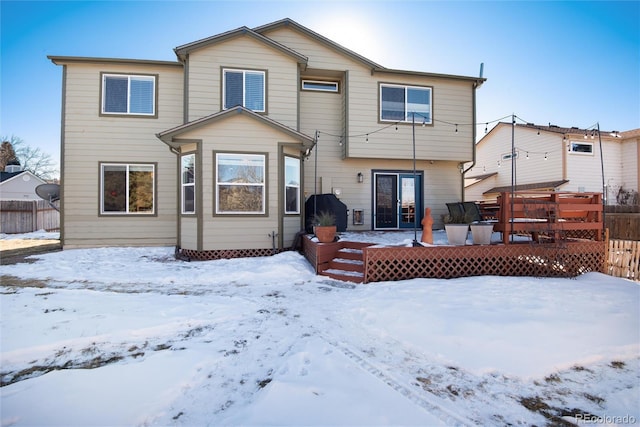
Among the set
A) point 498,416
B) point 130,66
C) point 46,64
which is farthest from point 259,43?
point 498,416

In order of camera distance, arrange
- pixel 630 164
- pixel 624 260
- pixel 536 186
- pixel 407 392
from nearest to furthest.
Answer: pixel 407 392, pixel 624 260, pixel 630 164, pixel 536 186

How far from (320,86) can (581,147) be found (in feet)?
47.3

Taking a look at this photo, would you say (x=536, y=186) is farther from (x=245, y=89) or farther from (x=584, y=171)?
(x=245, y=89)

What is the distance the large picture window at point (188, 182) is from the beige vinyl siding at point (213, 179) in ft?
1.62

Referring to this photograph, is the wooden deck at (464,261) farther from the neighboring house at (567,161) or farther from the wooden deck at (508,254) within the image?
the neighboring house at (567,161)

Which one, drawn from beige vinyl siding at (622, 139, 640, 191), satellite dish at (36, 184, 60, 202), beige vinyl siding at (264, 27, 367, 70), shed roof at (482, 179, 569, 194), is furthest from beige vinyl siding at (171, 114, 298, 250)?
beige vinyl siding at (622, 139, 640, 191)

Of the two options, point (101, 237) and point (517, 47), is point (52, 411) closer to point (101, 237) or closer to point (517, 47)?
point (101, 237)

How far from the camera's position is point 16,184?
91.6 feet

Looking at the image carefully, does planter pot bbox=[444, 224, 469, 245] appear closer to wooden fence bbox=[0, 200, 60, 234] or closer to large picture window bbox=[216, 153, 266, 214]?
large picture window bbox=[216, 153, 266, 214]

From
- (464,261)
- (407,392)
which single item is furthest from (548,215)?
(407,392)

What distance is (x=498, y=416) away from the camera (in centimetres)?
227

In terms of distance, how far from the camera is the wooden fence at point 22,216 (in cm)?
1593

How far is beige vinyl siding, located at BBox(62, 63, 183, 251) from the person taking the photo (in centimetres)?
942

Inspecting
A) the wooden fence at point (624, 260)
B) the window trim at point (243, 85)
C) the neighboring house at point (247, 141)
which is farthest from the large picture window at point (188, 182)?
the wooden fence at point (624, 260)
